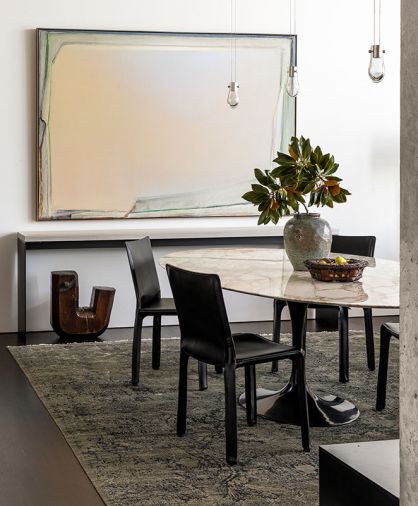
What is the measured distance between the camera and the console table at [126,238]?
6.25m

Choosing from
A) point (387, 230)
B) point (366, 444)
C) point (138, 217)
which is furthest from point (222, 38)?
point (366, 444)

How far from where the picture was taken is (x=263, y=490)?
3420mm

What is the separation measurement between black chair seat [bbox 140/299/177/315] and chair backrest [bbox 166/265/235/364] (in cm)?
93

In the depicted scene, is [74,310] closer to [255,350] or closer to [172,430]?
[172,430]

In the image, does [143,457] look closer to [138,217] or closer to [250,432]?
[250,432]

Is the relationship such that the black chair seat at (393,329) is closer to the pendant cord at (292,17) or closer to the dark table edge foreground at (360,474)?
the dark table edge foreground at (360,474)

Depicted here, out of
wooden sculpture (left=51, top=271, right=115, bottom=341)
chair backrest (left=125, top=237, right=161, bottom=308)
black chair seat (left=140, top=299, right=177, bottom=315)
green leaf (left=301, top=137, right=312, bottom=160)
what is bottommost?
wooden sculpture (left=51, top=271, right=115, bottom=341)

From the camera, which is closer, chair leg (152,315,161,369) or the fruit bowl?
the fruit bowl

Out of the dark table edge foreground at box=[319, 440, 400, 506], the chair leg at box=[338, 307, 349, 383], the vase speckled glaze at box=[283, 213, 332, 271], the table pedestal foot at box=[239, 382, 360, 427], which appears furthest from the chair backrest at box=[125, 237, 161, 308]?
the dark table edge foreground at box=[319, 440, 400, 506]

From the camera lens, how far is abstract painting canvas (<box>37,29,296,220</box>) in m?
6.49

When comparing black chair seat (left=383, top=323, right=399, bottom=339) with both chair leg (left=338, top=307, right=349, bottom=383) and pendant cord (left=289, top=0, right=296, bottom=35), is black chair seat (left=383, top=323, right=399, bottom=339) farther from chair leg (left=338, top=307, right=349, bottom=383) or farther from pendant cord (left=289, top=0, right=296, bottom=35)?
pendant cord (left=289, top=0, right=296, bottom=35)

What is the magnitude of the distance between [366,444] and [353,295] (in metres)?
1.33

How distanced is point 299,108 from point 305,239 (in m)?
2.82

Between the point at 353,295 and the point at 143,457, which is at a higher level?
the point at 353,295
